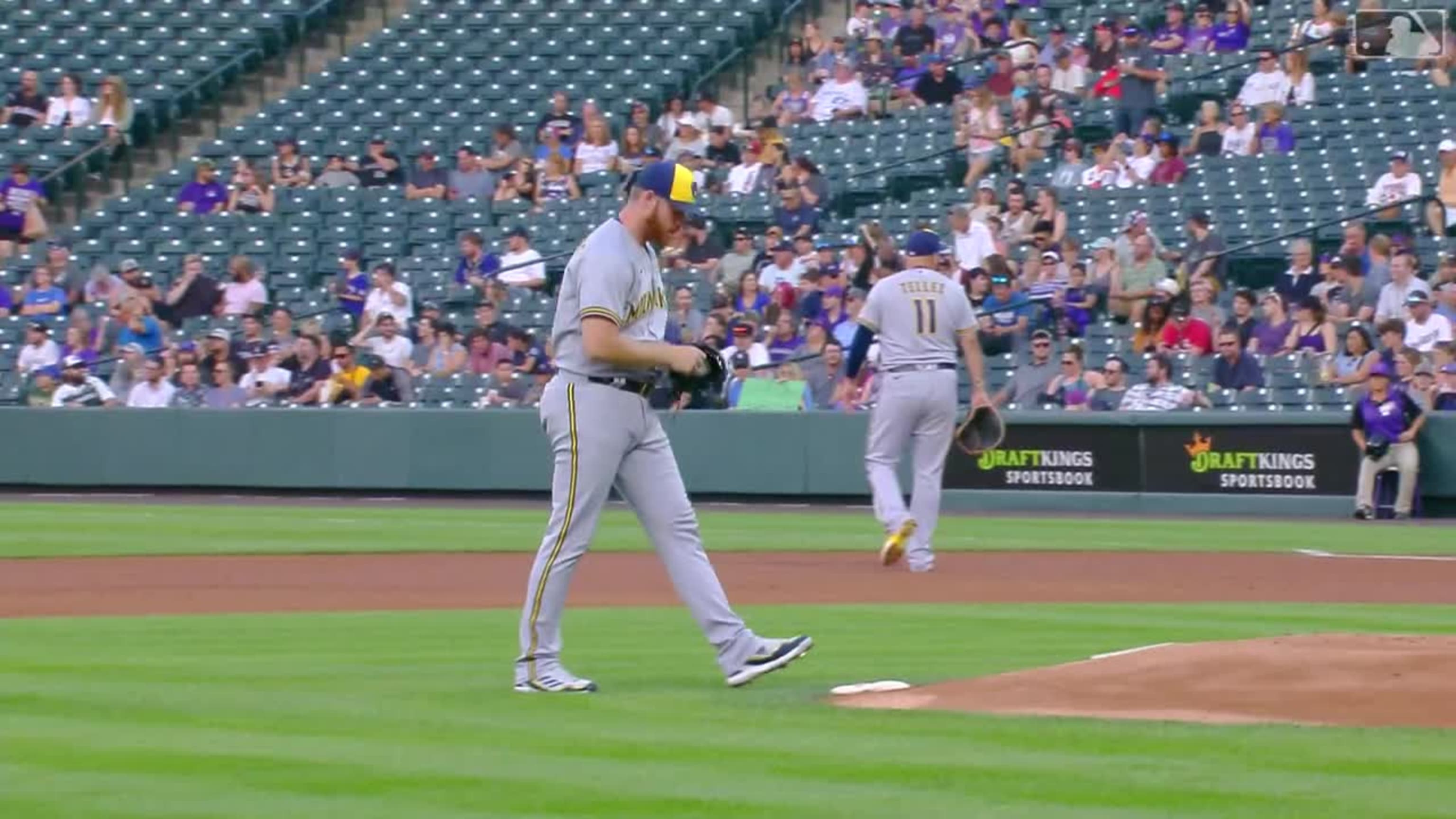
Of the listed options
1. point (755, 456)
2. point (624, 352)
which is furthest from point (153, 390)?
point (624, 352)

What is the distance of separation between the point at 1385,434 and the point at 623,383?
13344 millimetres

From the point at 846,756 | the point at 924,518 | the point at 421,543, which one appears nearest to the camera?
the point at 846,756

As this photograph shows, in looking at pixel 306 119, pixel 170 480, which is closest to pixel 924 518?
pixel 170 480

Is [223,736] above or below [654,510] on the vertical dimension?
Answer: below

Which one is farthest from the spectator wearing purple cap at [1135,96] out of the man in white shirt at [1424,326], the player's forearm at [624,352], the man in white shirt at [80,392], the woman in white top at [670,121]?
the player's forearm at [624,352]

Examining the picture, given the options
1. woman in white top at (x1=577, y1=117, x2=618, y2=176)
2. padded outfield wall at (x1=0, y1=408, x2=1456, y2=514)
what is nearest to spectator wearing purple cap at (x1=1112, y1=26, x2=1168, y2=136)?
padded outfield wall at (x1=0, y1=408, x2=1456, y2=514)

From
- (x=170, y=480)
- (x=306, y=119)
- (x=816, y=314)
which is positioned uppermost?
(x=306, y=119)

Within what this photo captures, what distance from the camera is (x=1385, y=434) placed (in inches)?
774

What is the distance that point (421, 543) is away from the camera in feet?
54.8

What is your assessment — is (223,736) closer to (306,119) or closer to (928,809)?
(928,809)

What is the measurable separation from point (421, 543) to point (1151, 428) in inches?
304

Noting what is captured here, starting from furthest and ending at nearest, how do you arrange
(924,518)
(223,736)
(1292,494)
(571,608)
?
1. (1292,494)
2. (924,518)
3. (571,608)
4. (223,736)

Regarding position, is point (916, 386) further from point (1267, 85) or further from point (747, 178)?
point (747, 178)

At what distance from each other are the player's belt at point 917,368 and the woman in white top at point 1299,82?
36.7 feet
